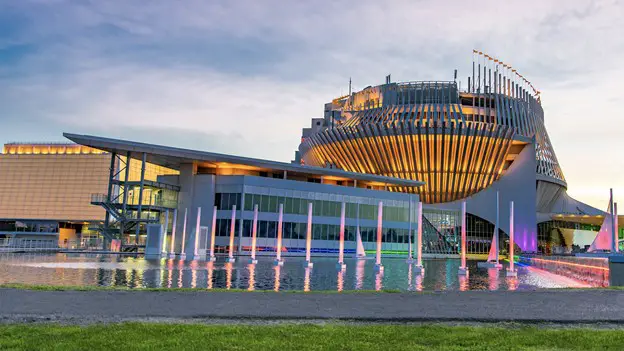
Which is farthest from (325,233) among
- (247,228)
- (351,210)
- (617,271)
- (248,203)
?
(617,271)

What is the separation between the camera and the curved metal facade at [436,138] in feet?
327

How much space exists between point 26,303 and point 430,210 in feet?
286

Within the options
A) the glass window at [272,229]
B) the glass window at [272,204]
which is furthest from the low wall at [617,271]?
the glass window at [272,204]

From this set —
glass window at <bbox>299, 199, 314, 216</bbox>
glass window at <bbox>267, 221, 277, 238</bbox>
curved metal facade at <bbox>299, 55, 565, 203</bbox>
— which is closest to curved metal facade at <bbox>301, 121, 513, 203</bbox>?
curved metal facade at <bbox>299, 55, 565, 203</bbox>

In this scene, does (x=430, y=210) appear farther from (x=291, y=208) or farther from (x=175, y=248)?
(x=175, y=248)

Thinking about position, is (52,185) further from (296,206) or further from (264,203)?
(296,206)

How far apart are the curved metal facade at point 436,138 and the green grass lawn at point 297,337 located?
89.6 m

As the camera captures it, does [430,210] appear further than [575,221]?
No

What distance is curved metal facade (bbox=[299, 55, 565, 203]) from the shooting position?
327 feet

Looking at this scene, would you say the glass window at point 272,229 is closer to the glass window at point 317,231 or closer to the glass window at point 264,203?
the glass window at point 264,203

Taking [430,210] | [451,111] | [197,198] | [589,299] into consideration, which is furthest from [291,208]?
[589,299]

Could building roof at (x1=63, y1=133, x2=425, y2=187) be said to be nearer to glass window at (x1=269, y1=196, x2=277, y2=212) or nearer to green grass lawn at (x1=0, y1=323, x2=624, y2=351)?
glass window at (x1=269, y1=196, x2=277, y2=212)

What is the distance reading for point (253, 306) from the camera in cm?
1423

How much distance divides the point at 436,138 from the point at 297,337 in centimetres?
9208
